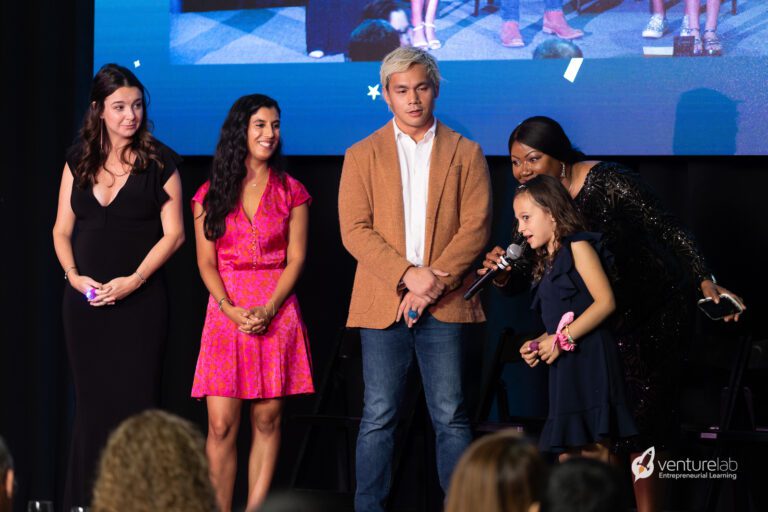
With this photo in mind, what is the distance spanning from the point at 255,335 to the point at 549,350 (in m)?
1.17

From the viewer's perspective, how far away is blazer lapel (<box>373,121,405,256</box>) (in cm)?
373

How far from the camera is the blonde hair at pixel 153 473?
1.60 meters

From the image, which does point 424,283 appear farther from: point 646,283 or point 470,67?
point 470,67

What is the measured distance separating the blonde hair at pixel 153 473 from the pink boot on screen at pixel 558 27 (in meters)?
3.16

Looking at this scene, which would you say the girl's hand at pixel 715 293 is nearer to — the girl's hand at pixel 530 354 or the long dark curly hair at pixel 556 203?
the long dark curly hair at pixel 556 203

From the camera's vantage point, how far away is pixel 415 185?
377 cm

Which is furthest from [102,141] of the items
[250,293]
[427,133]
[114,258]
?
[427,133]

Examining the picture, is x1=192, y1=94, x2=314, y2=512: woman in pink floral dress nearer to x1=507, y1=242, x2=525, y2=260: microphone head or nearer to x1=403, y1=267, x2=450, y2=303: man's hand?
x1=403, y1=267, x2=450, y2=303: man's hand

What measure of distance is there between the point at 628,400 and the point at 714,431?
768 millimetres

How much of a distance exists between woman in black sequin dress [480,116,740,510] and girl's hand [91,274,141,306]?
1.29 metres

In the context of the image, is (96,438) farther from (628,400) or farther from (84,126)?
(628,400)

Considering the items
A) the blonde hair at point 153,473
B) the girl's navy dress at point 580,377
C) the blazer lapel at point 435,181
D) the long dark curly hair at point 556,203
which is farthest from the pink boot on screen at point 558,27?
the blonde hair at point 153,473

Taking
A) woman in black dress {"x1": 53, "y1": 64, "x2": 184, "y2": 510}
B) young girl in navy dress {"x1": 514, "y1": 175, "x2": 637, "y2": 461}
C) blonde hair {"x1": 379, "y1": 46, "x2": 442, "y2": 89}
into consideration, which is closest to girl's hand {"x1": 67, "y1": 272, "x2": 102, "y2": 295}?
woman in black dress {"x1": 53, "y1": 64, "x2": 184, "y2": 510}

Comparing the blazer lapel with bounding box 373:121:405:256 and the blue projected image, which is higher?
the blue projected image
